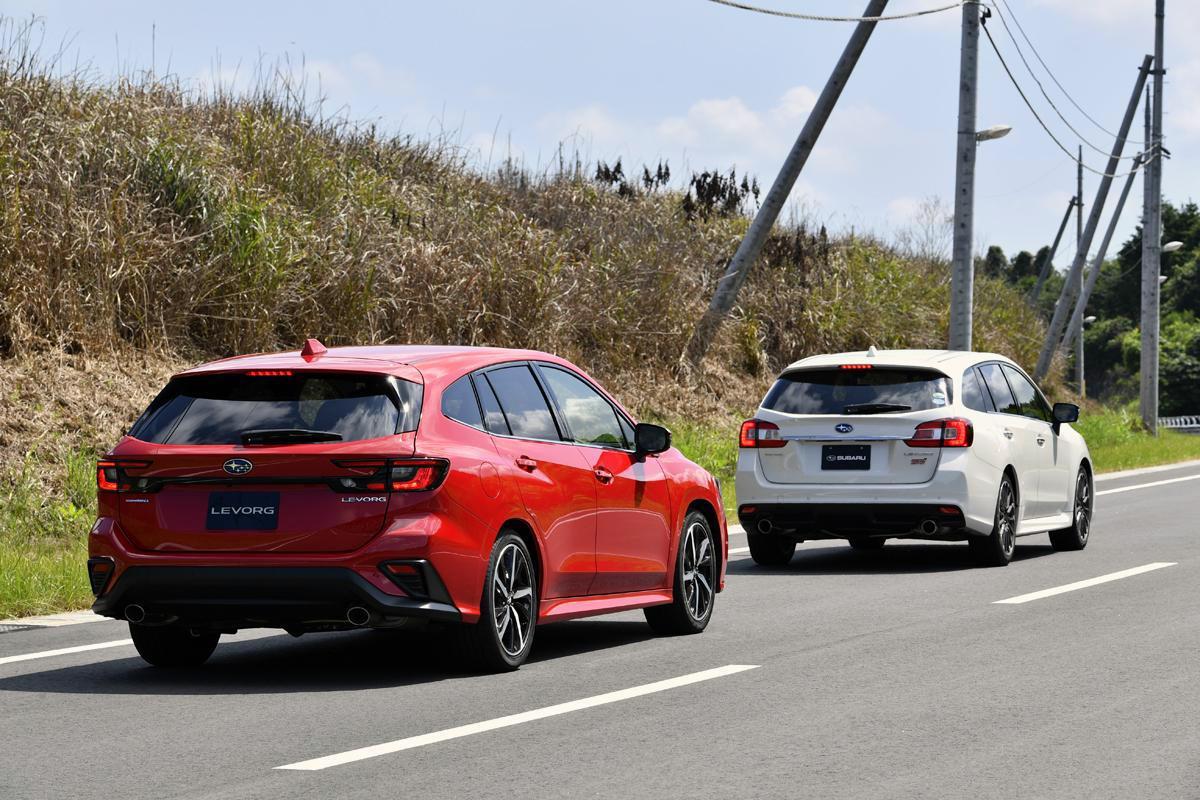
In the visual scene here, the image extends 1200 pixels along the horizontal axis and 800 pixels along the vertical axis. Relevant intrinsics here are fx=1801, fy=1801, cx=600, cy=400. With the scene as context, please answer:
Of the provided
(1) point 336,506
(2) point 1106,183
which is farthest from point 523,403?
(2) point 1106,183

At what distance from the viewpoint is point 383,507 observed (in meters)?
8.20

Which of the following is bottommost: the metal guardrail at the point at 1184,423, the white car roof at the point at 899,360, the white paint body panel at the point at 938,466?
the metal guardrail at the point at 1184,423

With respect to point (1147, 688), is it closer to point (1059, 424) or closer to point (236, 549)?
point (236, 549)

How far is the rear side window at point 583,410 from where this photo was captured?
32.2 ft

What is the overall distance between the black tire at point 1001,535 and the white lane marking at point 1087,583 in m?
0.99

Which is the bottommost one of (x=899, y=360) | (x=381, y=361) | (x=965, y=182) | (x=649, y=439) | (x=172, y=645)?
(x=172, y=645)

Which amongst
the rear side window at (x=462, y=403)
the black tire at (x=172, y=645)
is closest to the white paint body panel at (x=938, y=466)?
the rear side window at (x=462, y=403)

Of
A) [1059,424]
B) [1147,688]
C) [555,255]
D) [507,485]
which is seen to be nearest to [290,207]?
[555,255]

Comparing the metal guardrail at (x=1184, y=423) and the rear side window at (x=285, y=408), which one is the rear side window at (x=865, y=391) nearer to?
the rear side window at (x=285, y=408)

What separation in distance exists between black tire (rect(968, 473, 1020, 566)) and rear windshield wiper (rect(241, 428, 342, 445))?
7387 millimetres

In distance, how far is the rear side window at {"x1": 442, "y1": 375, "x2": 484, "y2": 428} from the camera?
8695 mm

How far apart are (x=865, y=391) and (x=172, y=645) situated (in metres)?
6.89

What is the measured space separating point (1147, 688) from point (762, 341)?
2451 cm

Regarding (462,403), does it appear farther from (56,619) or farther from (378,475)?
(56,619)
